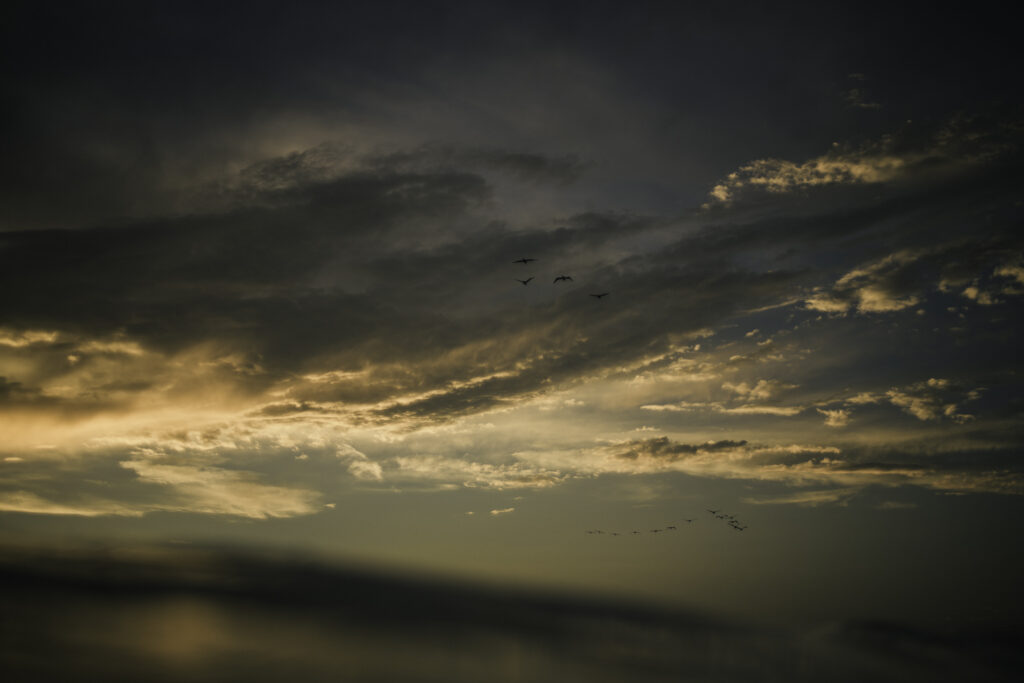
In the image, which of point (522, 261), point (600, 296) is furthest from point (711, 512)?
point (522, 261)

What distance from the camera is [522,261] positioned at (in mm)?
100125

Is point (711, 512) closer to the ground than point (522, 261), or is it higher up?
closer to the ground

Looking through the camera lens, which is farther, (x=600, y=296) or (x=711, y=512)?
(x=711, y=512)

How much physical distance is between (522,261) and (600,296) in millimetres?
18800

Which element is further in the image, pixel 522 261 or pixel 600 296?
pixel 600 296

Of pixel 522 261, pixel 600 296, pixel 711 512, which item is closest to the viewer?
pixel 522 261

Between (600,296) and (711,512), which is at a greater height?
(600,296)

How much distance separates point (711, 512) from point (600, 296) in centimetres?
5672

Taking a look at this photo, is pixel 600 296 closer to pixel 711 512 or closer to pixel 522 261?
pixel 522 261

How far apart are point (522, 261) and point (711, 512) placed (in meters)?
72.5

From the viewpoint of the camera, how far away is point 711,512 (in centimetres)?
13275

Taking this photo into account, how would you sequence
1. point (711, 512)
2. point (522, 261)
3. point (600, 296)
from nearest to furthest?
point (522, 261) < point (600, 296) < point (711, 512)
